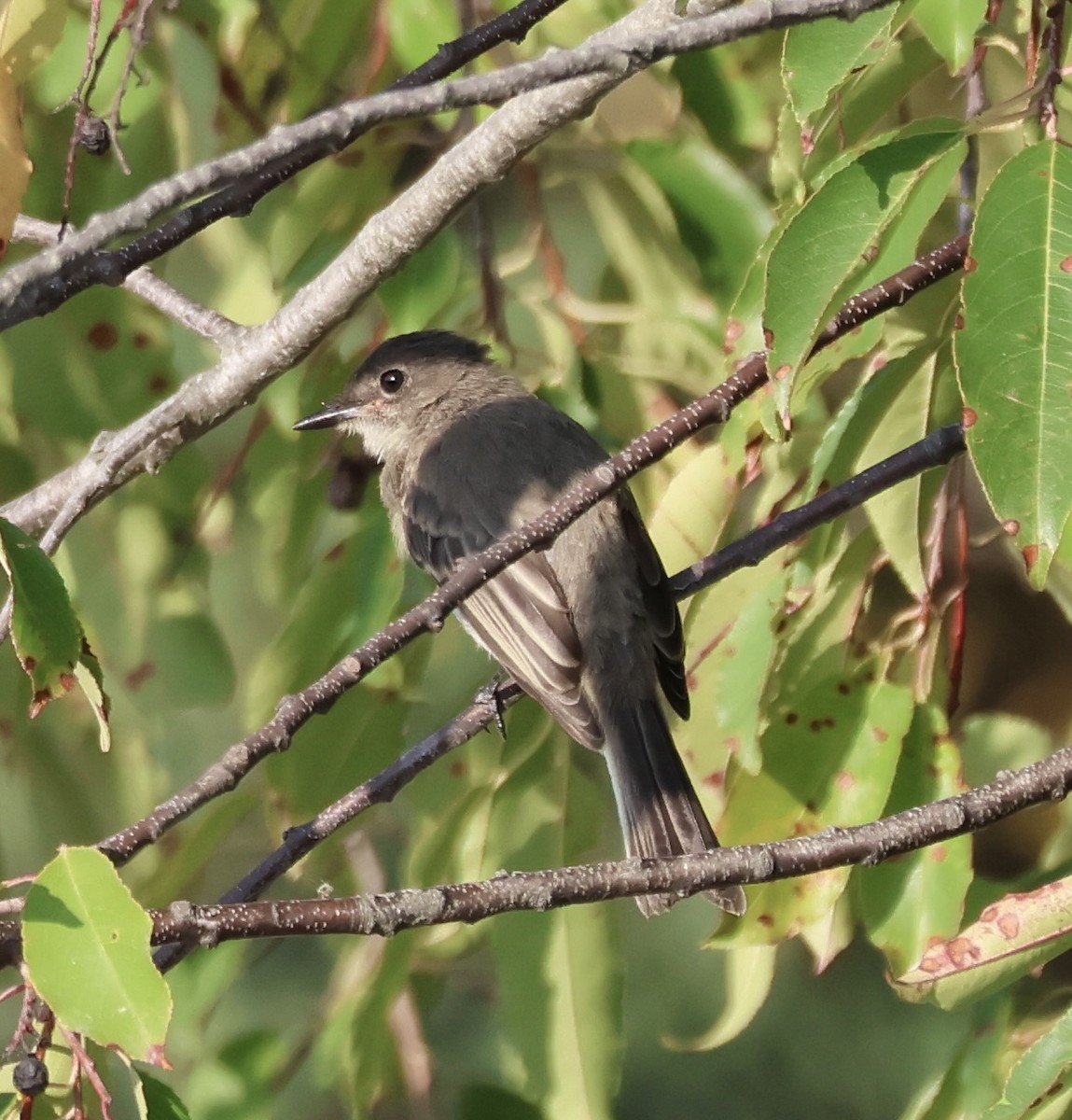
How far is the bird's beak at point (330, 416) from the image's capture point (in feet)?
10.1

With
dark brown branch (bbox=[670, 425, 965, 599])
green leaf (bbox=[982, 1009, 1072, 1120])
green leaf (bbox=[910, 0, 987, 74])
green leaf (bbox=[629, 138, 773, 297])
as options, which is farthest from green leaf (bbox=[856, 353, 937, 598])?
green leaf (bbox=[982, 1009, 1072, 1120])

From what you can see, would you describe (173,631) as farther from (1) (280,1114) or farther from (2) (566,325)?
(1) (280,1114)

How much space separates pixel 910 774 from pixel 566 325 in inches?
32.9

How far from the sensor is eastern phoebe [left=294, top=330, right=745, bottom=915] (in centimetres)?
273

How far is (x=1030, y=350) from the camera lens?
139 centimetres

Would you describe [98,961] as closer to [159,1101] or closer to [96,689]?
[159,1101]

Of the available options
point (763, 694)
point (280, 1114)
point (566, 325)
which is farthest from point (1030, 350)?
point (280, 1114)

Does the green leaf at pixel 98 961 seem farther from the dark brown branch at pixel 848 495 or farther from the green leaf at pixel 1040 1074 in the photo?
the dark brown branch at pixel 848 495

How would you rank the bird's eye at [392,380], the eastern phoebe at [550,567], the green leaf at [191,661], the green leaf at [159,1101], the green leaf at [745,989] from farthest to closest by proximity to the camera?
the bird's eye at [392,380] → the eastern phoebe at [550,567] → the green leaf at [191,661] → the green leaf at [745,989] → the green leaf at [159,1101]

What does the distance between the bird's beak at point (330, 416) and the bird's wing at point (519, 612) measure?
20 cm

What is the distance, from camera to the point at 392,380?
3.73 m

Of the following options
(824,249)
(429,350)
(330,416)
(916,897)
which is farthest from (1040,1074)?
(429,350)

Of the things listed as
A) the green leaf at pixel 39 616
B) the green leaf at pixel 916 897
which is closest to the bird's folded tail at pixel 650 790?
the green leaf at pixel 916 897

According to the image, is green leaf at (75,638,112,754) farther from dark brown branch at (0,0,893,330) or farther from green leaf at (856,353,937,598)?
green leaf at (856,353,937,598)
